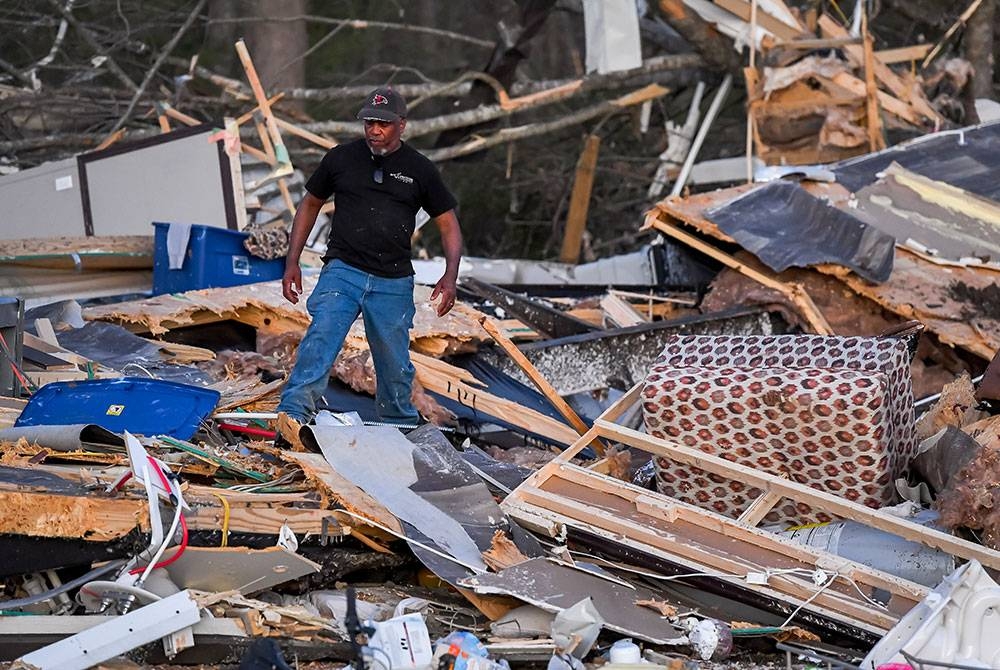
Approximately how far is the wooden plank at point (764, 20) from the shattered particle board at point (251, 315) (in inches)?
276

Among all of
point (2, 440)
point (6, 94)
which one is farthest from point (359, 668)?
point (6, 94)

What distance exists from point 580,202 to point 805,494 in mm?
11517

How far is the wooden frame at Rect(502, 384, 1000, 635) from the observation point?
5434 millimetres

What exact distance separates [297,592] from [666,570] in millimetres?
1459

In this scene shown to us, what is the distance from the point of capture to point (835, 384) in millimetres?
6027

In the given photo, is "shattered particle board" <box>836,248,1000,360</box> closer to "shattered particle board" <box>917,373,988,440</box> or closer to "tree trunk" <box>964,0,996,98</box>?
"shattered particle board" <box>917,373,988,440</box>

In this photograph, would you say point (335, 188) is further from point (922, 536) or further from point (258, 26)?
point (258, 26)

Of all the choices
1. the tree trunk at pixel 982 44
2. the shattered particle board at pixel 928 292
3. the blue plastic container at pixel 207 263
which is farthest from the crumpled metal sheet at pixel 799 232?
the tree trunk at pixel 982 44

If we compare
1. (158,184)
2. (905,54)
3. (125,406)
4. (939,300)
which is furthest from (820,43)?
(125,406)

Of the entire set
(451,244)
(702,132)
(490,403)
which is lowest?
(490,403)

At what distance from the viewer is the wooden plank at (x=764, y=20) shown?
14672mm

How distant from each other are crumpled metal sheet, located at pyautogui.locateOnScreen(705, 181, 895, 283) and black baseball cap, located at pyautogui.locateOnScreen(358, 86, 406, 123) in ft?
14.2

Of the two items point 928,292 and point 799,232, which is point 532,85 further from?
point 928,292

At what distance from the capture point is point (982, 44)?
16.9 metres
